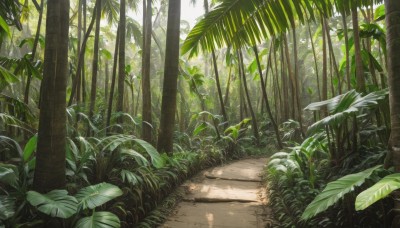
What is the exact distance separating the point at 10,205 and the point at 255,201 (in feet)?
12.2

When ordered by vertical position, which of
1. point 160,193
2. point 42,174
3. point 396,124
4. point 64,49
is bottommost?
point 160,193

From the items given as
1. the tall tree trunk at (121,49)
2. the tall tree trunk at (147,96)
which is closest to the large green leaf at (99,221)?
the tall tree trunk at (121,49)

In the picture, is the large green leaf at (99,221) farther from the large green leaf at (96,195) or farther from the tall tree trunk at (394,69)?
the tall tree trunk at (394,69)

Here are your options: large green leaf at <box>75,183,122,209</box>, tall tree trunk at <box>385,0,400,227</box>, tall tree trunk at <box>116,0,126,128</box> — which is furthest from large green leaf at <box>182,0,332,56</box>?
tall tree trunk at <box>116,0,126,128</box>

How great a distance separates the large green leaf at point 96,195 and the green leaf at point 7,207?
1.94 feet

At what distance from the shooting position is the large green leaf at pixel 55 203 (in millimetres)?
2686

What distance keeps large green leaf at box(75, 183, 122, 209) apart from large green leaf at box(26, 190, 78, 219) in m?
0.12

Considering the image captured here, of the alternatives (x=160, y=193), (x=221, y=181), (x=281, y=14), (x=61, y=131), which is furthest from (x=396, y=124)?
(x=221, y=181)

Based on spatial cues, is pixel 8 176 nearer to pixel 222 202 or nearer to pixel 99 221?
pixel 99 221

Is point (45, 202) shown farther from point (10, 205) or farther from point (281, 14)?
point (281, 14)

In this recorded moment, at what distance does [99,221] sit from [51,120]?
1.12m

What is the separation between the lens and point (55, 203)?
2.79m

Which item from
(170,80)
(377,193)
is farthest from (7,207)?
(170,80)

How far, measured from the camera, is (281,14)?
12.0 ft
